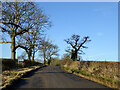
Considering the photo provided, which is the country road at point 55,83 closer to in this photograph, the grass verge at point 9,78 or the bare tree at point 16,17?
the grass verge at point 9,78

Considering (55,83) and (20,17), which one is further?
(20,17)

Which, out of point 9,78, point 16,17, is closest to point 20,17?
point 16,17

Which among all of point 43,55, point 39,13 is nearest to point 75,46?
point 39,13

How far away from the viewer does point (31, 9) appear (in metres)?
28.2

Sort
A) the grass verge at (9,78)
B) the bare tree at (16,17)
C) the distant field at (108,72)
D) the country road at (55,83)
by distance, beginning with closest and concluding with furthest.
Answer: the grass verge at (9,78)
the country road at (55,83)
the distant field at (108,72)
the bare tree at (16,17)

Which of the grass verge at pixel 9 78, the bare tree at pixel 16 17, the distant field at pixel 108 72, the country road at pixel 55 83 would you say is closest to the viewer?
the grass verge at pixel 9 78

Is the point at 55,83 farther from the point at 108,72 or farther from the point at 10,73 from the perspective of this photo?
the point at 10,73

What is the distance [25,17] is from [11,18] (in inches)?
94.3

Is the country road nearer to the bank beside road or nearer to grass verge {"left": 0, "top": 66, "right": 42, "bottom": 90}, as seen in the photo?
grass verge {"left": 0, "top": 66, "right": 42, "bottom": 90}

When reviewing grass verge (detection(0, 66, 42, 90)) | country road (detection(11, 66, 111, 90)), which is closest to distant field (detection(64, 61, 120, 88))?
country road (detection(11, 66, 111, 90))

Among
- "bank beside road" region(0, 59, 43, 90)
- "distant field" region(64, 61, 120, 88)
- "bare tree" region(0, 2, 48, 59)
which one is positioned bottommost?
"bank beside road" region(0, 59, 43, 90)

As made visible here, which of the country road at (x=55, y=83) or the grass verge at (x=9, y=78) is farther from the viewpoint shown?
the country road at (x=55, y=83)

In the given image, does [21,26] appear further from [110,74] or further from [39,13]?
[110,74]

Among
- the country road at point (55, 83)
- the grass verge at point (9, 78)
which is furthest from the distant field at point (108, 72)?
the grass verge at point (9, 78)
